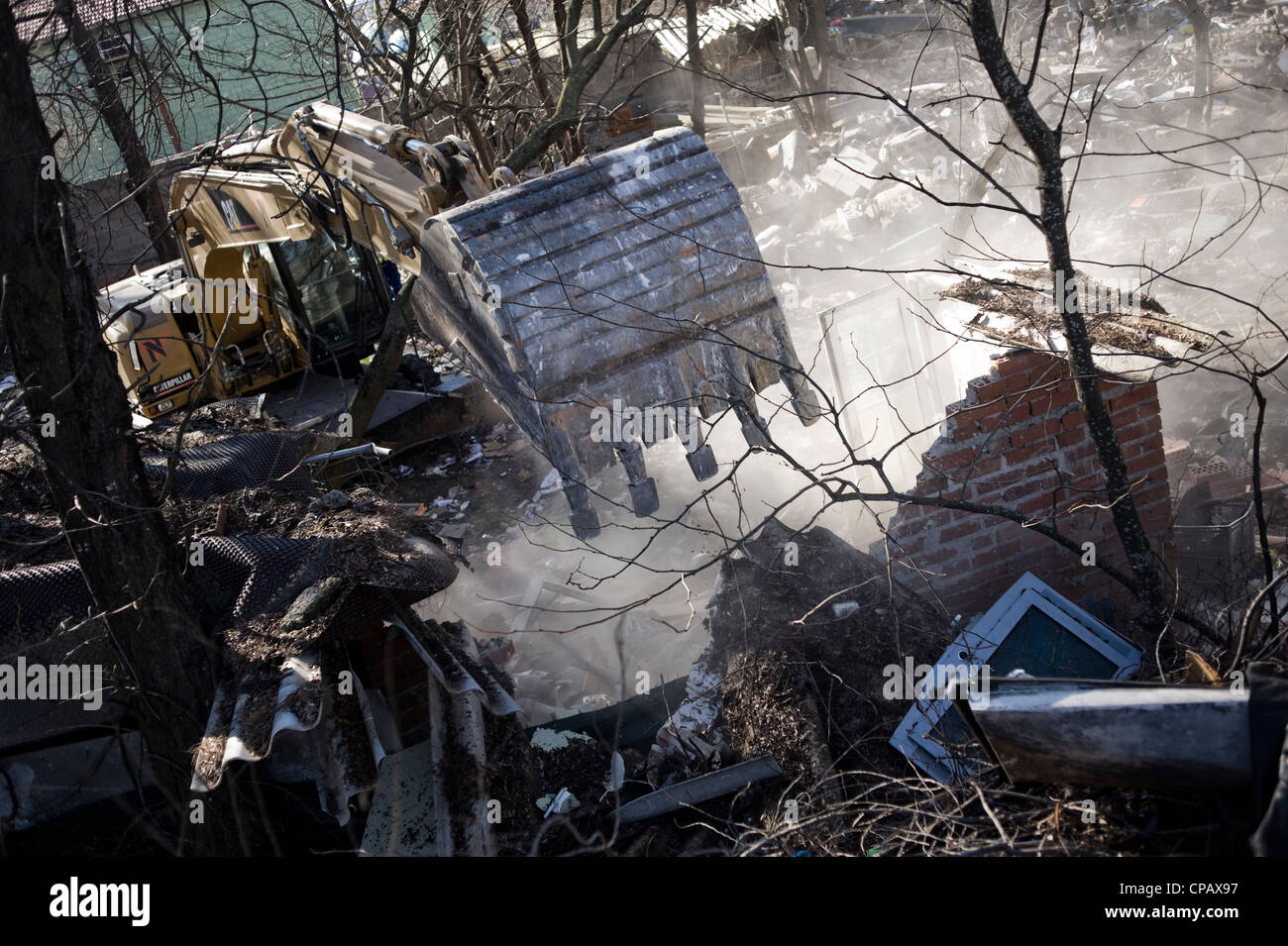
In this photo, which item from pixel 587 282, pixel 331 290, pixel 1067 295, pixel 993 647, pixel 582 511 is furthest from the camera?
pixel 331 290

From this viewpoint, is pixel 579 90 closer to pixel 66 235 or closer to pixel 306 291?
pixel 306 291

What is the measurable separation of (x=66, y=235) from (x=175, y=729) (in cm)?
206

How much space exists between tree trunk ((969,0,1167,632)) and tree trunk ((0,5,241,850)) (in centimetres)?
328

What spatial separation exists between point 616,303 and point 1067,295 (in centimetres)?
211

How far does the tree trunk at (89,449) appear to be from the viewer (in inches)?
129

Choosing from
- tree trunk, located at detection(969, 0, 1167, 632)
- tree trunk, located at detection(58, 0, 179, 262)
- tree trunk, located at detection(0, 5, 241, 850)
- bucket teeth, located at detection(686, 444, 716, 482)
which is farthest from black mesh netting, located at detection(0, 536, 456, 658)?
tree trunk, located at detection(969, 0, 1167, 632)

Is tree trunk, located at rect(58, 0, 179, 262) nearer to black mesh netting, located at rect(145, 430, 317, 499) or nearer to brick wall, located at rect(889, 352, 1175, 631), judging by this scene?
black mesh netting, located at rect(145, 430, 317, 499)

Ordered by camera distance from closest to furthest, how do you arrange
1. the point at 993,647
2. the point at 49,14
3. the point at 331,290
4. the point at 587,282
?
the point at 49,14 → the point at 993,647 → the point at 587,282 → the point at 331,290

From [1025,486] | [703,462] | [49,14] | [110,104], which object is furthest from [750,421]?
[110,104]

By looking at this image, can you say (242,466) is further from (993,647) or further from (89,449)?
(993,647)

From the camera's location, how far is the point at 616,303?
4.77 metres

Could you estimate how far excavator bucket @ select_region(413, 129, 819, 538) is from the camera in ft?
15.3

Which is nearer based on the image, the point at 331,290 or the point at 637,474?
the point at 637,474

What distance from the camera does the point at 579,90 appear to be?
7371 millimetres
